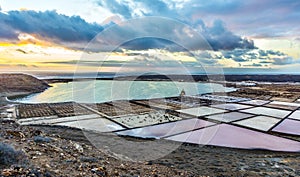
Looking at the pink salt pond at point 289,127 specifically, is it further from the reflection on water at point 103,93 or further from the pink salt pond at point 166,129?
the reflection on water at point 103,93

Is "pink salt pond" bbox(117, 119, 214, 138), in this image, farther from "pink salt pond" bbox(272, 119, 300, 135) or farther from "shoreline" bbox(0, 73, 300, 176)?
"pink salt pond" bbox(272, 119, 300, 135)

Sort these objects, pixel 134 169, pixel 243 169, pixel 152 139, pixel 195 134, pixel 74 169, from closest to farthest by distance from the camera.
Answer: pixel 74 169 < pixel 134 169 < pixel 243 169 < pixel 152 139 < pixel 195 134

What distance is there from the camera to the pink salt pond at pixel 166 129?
1047cm

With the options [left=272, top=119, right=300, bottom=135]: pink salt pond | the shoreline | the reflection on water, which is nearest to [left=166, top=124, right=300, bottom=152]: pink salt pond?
A: the shoreline

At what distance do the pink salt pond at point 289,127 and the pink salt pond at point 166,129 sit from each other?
11.8 feet

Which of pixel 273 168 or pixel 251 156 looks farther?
pixel 251 156

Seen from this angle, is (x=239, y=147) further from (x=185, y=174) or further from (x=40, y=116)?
(x=40, y=116)

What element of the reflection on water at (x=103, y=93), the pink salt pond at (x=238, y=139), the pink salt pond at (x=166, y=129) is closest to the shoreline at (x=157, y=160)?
the pink salt pond at (x=238, y=139)

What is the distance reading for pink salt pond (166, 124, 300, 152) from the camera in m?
8.98

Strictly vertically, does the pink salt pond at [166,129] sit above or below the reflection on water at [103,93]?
above

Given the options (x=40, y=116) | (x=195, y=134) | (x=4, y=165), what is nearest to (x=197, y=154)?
(x=195, y=134)

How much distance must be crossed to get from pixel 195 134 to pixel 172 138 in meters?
1.33

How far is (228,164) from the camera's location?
671 centimetres

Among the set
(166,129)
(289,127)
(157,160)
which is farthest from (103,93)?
(157,160)
